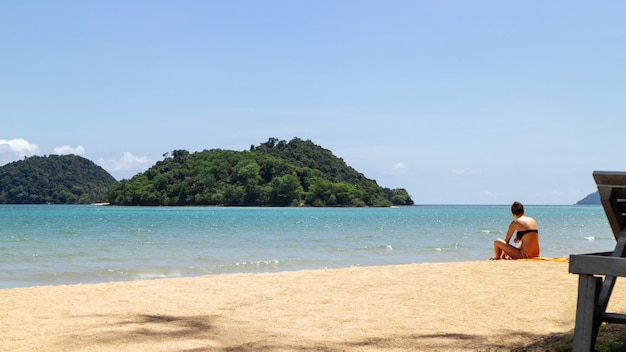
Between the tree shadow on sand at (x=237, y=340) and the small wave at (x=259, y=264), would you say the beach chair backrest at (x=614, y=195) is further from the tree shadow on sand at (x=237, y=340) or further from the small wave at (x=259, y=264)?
the small wave at (x=259, y=264)

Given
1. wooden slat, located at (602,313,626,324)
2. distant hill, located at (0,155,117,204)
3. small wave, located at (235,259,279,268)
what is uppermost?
distant hill, located at (0,155,117,204)

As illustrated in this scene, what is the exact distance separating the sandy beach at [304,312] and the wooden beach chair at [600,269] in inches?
43.7

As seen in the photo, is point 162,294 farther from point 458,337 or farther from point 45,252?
point 45,252

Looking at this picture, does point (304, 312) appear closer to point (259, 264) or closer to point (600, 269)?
point (600, 269)

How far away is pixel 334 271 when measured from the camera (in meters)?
11.1

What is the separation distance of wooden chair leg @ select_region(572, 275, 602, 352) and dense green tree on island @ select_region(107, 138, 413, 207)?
411 feet

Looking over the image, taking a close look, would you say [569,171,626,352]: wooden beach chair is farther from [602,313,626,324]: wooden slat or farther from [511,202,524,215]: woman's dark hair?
[511,202,524,215]: woman's dark hair

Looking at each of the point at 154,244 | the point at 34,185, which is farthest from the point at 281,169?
the point at 154,244

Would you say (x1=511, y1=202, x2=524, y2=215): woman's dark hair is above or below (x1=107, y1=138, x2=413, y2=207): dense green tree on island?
below

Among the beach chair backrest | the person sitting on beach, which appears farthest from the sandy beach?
the beach chair backrest

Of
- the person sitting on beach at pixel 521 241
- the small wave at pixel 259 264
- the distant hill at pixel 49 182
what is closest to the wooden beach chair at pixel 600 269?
the person sitting on beach at pixel 521 241

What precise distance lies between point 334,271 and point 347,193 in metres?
128

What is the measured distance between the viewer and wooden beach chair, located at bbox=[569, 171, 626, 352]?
13.0 feet

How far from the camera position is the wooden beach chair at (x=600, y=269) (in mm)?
3967
